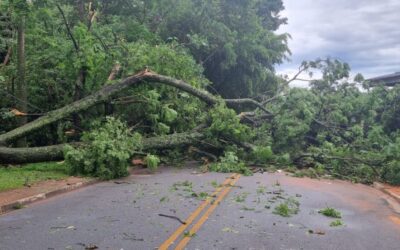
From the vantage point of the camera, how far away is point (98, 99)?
51.1 ft

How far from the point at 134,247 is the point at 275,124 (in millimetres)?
13429

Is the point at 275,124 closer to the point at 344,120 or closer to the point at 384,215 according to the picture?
the point at 344,120

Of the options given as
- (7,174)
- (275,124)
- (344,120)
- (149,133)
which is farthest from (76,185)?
(344,120)

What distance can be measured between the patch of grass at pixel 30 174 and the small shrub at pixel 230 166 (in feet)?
16.7

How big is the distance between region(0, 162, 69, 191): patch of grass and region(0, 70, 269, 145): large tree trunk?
1.06 meters

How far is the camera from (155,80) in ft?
54.4

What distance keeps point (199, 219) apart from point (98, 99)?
8806mm

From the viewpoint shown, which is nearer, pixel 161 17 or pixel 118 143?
pixel 118 143

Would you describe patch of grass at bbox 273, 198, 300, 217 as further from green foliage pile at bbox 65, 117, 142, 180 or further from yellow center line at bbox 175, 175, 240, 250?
green foliage pile at bbox 65, 117, 142, 180

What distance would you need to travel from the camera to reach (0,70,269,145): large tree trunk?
14023 millimetres

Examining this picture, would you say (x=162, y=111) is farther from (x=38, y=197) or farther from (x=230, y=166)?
(x=38, y=197)

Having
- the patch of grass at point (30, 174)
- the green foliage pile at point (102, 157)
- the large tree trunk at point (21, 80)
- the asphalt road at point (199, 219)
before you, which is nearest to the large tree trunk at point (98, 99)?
the patch of grass at point (30, 174)

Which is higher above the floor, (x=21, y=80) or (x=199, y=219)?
(x=21, y=80)

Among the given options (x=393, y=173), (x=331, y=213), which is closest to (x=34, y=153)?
(x=331, y=213)
